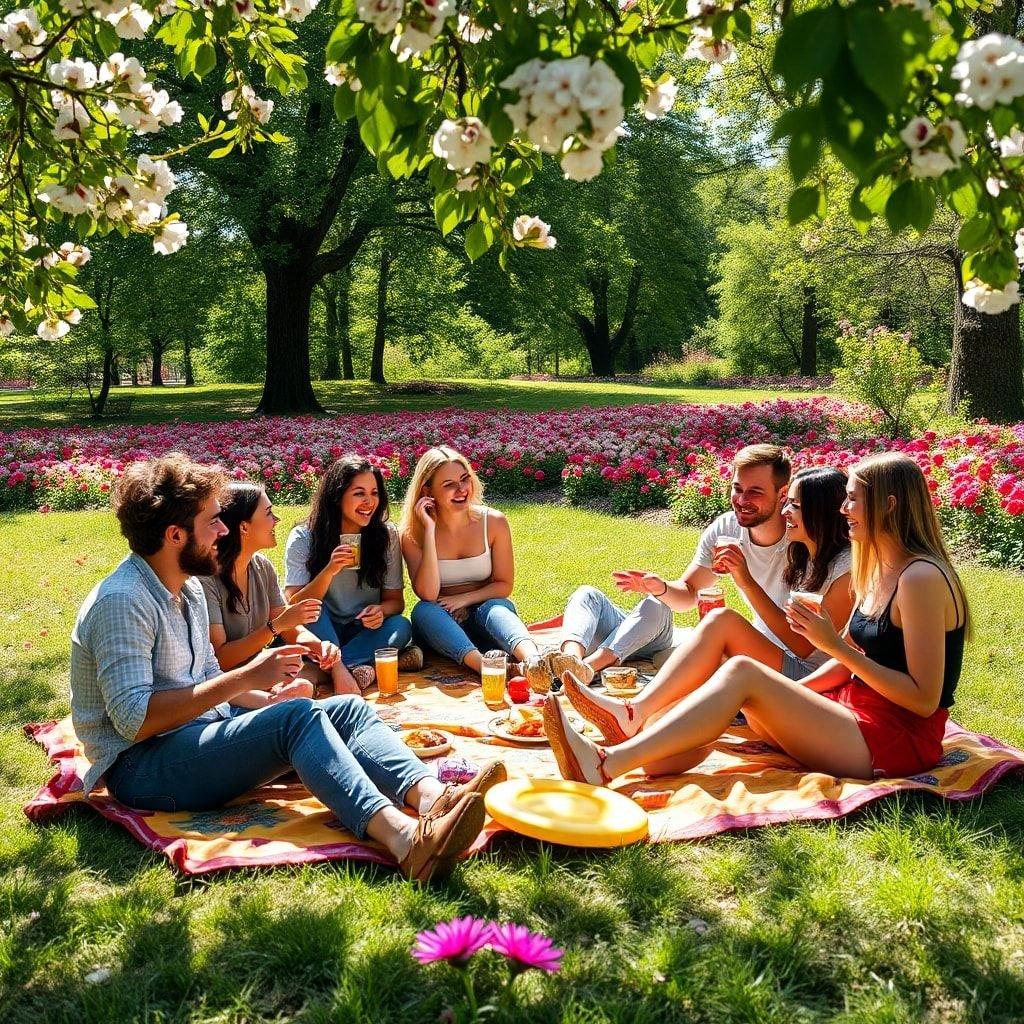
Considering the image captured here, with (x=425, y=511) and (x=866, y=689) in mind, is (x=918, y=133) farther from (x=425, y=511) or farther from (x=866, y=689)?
(x=425, y=511)

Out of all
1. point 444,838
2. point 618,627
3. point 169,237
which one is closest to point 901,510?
point 444,838

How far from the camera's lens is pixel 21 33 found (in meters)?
3.70

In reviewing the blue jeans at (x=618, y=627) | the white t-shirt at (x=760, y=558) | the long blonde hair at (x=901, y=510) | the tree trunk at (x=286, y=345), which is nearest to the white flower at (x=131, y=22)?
the long blonde hair at (x=901, y=510)

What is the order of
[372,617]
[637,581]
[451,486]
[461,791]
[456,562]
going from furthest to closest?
1. [456,562]
2. [451,486]
3. [372,617]
4. [637,581]
5. [461,791]

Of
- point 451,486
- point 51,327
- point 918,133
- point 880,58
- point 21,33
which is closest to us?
point 880,58

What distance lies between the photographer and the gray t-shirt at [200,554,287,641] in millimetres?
4852

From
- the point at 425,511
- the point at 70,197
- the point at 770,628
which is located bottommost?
the point at 770,628

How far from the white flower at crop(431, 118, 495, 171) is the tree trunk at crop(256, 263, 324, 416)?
17.9 m

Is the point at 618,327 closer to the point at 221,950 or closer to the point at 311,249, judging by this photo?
the point at 311,249

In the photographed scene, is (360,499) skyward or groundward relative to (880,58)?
groundward

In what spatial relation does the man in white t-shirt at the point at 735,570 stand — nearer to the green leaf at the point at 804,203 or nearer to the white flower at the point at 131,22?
the green leaf at the point at 804,203

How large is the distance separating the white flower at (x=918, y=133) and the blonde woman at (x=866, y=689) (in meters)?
2.02

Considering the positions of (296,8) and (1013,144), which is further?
(296,8)

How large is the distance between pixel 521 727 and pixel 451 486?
5.88 ft
